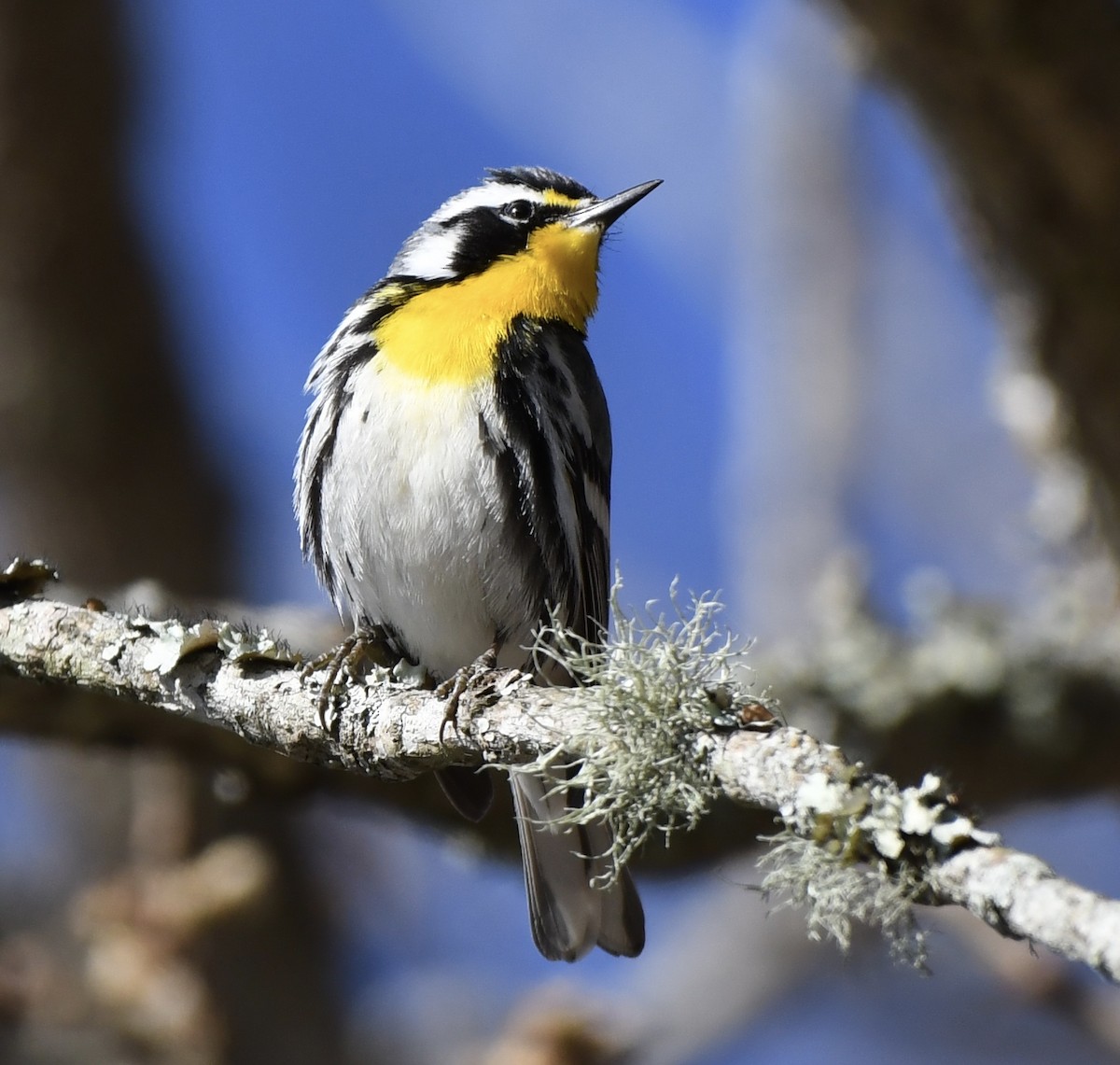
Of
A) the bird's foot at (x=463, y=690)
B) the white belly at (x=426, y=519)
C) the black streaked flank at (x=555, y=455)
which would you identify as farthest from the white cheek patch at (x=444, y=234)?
the bird's foot at (x=463, y=690)

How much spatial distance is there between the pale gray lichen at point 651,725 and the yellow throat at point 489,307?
160 cm

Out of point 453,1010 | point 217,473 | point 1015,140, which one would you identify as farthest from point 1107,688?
point 217,473

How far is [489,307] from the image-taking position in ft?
13.9

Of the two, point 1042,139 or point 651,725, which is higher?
point 1042,139

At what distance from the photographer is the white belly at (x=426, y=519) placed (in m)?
3.92

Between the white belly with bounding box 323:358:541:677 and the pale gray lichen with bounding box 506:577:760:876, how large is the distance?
4.58 feet

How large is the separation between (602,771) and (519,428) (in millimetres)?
1711

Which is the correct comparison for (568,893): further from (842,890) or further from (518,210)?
(518,210)

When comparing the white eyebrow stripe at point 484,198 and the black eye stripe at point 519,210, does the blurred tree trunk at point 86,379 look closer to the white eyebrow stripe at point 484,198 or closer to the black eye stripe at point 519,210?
the white eyebrow stripe at point 484,198

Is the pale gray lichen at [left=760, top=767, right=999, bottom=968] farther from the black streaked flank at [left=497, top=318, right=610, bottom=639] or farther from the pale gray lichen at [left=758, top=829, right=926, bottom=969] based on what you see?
the black streaked flank at [left=497, top=318, right=610, bottom=639]

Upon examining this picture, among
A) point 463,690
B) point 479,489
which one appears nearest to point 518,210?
point 479,489

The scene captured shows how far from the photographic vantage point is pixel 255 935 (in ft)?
19.9

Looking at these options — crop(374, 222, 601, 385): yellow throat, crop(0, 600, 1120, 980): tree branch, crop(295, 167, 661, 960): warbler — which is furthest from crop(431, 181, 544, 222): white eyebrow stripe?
crop(0, 600, 1120, 980): tree branch

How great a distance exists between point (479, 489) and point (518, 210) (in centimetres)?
124
